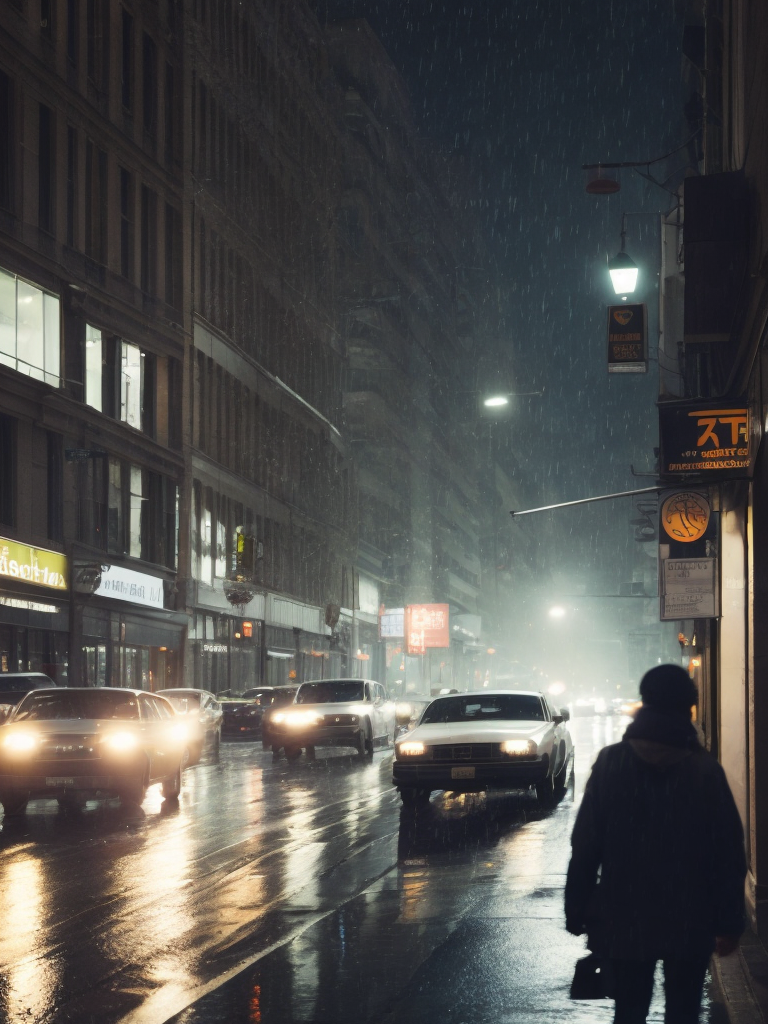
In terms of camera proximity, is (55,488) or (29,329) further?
(55,488)

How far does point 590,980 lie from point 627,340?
1952 centimetres

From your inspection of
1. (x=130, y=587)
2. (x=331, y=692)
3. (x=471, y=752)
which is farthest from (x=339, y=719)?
(x=130, y=587)

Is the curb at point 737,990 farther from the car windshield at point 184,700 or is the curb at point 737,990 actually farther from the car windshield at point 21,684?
the car windshield at point 184,700

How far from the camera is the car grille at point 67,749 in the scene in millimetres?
18031

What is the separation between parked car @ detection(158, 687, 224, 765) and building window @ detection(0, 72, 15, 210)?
530 inches

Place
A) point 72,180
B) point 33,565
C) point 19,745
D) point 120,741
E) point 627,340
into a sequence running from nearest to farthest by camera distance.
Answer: point 19,745
point 120,741
point 627,340
point 33,565
point 72,180

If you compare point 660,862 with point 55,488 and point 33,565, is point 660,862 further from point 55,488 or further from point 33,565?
point 55,488

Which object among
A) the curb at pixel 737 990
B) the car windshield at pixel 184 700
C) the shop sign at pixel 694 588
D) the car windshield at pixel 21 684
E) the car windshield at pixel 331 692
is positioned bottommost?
the curb at pixel 737 990

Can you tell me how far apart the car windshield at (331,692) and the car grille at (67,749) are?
14.8 meters

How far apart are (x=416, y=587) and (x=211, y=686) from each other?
57016mm

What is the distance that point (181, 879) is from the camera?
41.7 ft

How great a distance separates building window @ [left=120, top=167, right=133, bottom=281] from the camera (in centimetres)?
4644

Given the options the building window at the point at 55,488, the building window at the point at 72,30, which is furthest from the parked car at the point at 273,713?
the building window at the point at 72,30

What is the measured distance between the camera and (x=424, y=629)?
10019 cm
